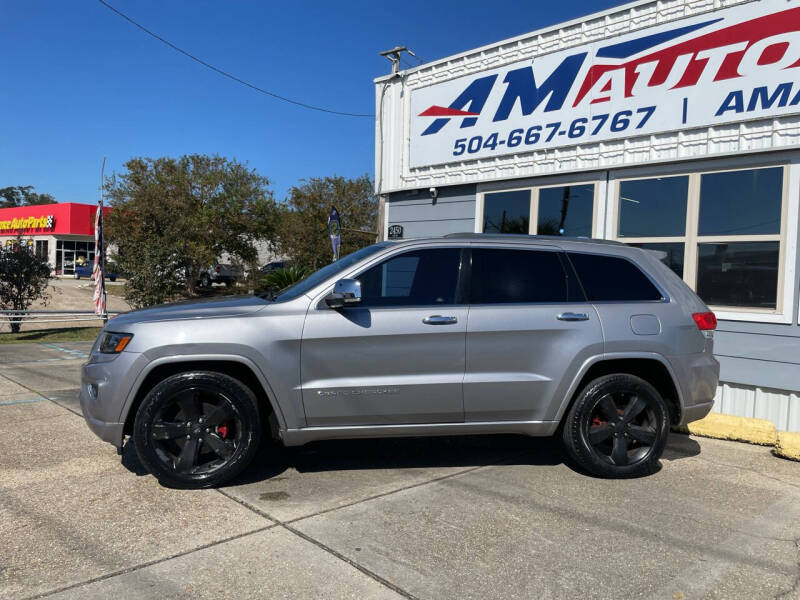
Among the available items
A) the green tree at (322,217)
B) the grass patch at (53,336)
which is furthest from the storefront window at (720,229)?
the green tree at (322,217)

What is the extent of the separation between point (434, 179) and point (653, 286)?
530 centimetres

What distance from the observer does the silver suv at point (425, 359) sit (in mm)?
4195

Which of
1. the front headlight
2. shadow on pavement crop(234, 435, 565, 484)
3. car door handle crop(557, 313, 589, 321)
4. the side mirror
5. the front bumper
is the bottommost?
shadow on pavement crop(234, 435, 565, 484)

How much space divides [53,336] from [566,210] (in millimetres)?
12919

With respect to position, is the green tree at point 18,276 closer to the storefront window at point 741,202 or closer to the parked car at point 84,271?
the storefront window at point 741,202

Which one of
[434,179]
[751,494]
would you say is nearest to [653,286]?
[751,494]

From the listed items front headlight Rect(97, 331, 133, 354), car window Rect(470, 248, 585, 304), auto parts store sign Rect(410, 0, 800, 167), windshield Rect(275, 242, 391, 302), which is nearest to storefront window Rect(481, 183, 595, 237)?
auto parts store sign Rect(410, 0, 800, 167)

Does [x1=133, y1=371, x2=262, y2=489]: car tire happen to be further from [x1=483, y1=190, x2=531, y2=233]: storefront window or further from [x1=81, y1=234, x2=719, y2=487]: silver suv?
[x1=483, y1=190, x2=531, y2=233]: storefront window

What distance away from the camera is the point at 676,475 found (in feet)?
16.2

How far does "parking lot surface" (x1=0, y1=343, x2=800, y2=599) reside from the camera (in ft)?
10.2

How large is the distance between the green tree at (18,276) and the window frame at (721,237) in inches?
614

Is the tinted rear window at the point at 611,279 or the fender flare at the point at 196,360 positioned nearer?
the fender flare at the point at 196,360

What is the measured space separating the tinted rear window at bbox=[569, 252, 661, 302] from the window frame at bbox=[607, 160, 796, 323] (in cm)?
235

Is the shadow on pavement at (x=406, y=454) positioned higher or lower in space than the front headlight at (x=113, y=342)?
lower
